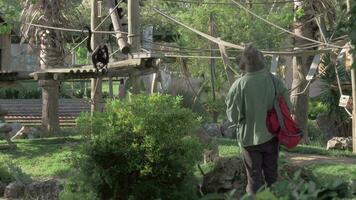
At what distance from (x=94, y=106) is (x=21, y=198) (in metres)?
4.76

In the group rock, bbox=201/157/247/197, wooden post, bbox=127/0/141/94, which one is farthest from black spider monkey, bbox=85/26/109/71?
rock, bbox=201/157/247/197

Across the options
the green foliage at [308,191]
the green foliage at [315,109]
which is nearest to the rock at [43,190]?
the green foliage at [308,191]

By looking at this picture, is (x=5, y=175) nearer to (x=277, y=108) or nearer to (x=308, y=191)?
(x=277, y=108)

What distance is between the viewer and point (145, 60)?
10.7 meters

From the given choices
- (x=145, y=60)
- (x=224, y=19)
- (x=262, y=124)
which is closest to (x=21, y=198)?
(x=145, y=60)

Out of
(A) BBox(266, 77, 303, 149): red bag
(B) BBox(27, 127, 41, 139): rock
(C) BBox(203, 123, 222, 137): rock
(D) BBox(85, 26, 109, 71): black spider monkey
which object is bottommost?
(B) BBox(27, 127, 41, 139): rock

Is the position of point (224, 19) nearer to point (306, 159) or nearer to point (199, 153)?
point (306, 159)

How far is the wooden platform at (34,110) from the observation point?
24.8 meters

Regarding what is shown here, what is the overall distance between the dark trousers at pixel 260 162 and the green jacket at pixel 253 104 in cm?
8

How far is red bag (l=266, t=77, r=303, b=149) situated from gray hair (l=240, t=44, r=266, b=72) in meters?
0.38

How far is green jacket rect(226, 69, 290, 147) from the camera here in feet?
22.9

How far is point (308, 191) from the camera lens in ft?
12.7

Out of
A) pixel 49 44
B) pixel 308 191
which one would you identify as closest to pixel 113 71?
pixel 49 44

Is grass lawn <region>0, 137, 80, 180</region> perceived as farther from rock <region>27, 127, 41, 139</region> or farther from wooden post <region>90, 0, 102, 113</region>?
rock <region>27, 127, 41, 139</region>
